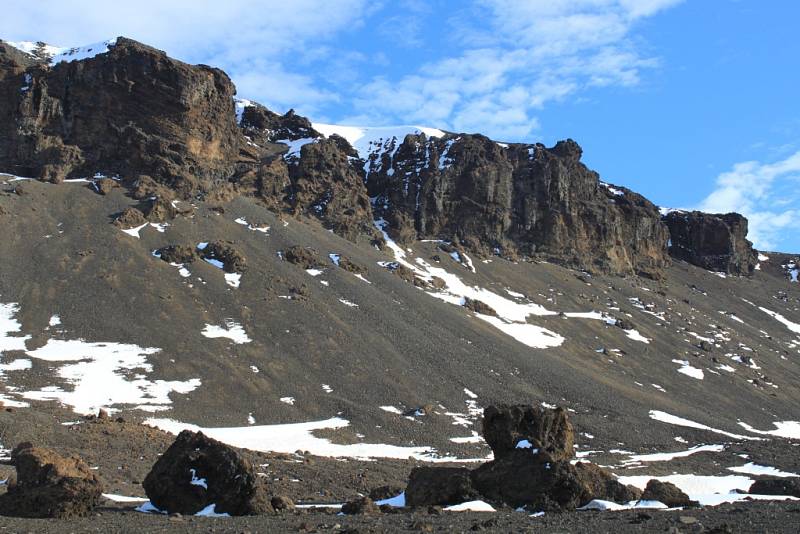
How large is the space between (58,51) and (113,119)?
61.5 meters

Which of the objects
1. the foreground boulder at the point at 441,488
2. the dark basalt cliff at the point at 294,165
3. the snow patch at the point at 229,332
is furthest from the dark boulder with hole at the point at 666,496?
the dark basalt cliff at the point at 294,165

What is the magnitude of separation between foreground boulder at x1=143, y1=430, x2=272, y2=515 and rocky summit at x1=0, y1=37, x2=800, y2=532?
10 cm

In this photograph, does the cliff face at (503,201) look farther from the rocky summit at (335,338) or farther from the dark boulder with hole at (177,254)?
the dark boulder with hole at (177,254)

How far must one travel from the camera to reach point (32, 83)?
11900 centimetres

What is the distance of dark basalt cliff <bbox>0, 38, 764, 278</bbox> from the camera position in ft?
387

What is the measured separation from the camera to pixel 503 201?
166 m

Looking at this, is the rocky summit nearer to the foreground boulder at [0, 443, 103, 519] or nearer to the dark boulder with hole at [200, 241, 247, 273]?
the foreground boulder at [0, 443, 103, 519]

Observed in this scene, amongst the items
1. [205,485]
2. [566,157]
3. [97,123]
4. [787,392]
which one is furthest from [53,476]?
[566,157]

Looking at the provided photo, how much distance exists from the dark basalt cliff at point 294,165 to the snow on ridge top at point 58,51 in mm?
3551

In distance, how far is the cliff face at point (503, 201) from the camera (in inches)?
6235

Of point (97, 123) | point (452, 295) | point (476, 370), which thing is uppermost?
point (97, 123)

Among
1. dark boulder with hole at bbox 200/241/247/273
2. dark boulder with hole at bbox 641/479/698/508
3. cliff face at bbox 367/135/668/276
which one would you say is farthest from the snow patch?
cliff face at bbox 367/135/668/276

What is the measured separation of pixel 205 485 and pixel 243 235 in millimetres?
87381

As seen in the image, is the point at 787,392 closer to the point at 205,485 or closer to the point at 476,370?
the point at 476,370
